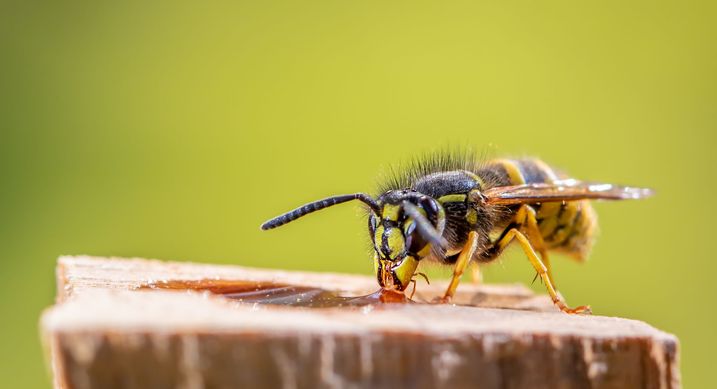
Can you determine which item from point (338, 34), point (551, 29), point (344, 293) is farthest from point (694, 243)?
point (344, 293)

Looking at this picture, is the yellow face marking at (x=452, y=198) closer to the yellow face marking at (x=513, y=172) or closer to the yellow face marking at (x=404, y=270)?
the yellow face marking at (x=404, y=270)

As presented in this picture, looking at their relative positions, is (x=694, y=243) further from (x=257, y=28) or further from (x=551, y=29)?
(x=257, y=28)

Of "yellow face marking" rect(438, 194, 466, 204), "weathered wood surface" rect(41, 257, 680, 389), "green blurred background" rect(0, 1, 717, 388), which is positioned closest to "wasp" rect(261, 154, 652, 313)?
"yellow face marking" rect(438, 194, 466, 204)

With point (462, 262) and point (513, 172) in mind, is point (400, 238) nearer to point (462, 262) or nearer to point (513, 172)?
point (462, 262)

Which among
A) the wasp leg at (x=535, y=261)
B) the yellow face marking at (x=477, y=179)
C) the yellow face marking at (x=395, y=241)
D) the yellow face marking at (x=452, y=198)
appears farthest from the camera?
the yellow face marking at (x=477, y=179)

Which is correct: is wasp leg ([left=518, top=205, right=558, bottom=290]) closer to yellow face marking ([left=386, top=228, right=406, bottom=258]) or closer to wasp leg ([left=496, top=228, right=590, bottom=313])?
wasp leg ([left=496, top=228, right=590, bottom=313])

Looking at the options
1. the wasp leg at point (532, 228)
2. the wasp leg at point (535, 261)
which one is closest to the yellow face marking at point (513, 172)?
the wasp leg at point (532, 228)

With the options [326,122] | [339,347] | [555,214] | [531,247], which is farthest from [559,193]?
[326,122]
